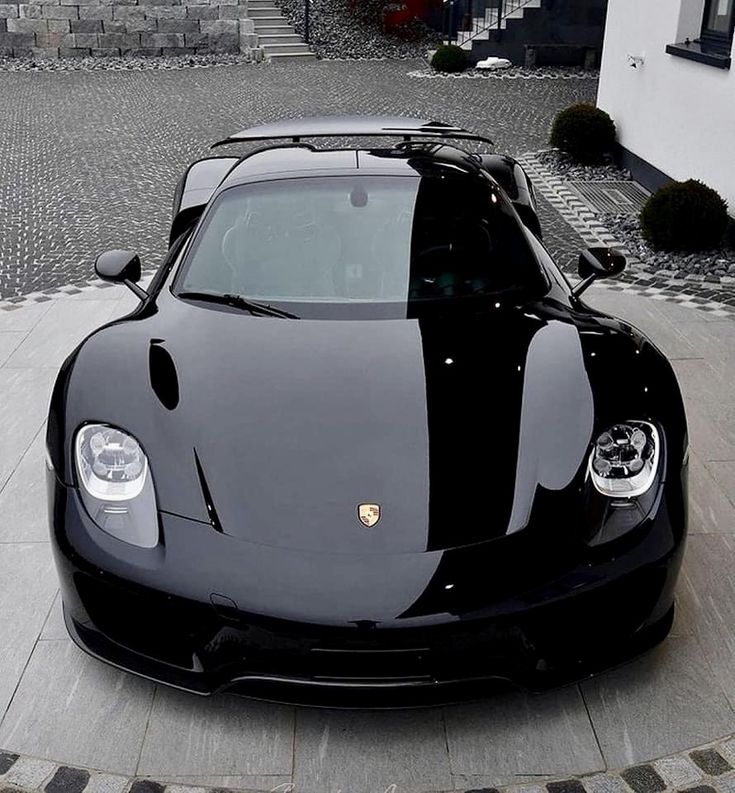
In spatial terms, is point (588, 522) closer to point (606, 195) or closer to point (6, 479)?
point (6, 479)

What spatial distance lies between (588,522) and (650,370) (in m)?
0.71

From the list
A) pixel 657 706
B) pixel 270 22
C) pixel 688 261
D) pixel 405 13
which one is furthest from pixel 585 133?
pixel 405 13

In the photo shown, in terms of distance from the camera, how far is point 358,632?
2.24m

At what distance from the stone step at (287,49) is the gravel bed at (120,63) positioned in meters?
0.47

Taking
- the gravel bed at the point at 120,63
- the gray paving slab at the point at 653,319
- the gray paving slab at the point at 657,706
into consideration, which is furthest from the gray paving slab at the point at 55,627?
the gravel bed at the point at 120,63

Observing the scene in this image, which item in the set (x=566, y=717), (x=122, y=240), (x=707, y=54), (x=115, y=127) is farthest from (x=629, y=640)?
(x=115, y=127)

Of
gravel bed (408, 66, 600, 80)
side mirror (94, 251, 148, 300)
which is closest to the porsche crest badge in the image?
side mirror (94, 251, 148, 300)

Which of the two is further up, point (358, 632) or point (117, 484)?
point (117, 484)

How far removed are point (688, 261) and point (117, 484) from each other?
5.27m

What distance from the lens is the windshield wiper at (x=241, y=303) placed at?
3.18m

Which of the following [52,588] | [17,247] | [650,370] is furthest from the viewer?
[17,247]

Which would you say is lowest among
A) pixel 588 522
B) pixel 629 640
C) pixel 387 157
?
pixel 629 640

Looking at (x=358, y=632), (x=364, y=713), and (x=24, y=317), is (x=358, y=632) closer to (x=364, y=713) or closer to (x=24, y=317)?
(x=364, y=713)

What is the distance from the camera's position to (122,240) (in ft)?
24.5
